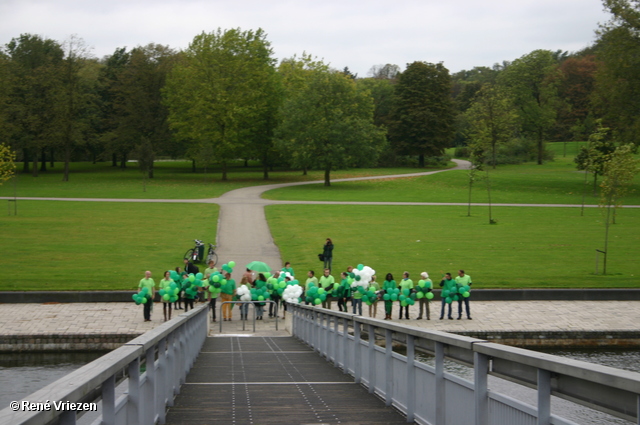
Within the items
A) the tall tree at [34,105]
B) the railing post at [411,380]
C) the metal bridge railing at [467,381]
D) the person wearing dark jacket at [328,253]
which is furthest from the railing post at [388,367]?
the tall tree at [34,105]

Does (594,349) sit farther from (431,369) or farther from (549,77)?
(549,77)

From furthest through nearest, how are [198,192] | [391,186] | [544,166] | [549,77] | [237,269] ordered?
1. [549,77]
2. [544,166]
3. [391,186]
4. [198,192]
5. [237,269]

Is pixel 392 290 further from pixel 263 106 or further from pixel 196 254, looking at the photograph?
pixel 263 106

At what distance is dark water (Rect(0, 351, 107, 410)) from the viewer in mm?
15242

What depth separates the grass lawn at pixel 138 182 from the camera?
6131 cm

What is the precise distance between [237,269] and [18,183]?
2011 inches

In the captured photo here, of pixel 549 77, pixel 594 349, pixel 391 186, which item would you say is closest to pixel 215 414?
pixel 594 349

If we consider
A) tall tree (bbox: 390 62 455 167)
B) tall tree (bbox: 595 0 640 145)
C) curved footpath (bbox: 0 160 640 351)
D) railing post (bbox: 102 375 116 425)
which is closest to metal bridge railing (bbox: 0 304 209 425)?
railing post (bbox: 102 375 116 425)

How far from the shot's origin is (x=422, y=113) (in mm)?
97375

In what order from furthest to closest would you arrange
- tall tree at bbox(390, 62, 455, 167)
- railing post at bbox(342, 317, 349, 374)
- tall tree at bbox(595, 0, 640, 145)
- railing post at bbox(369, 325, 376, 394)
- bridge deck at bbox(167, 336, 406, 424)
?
tall tree at bbox(390, 62, 455, 167) → tall tree at bbox(595, 0, 640, 145) → railing post at bbox(342, 317, 349, 374) → railing post at bbox(369, 325, 376, 394) → bridge deck at bbox(167, 336, 406, 424)

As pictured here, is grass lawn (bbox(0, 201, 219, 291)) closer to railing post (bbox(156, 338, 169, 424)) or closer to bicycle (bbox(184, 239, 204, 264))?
bicycle (bbox(184, 239, 204, 264))

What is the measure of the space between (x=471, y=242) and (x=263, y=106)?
47499mm

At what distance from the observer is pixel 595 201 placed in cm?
5794

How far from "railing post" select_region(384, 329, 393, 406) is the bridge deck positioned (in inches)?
4.8
